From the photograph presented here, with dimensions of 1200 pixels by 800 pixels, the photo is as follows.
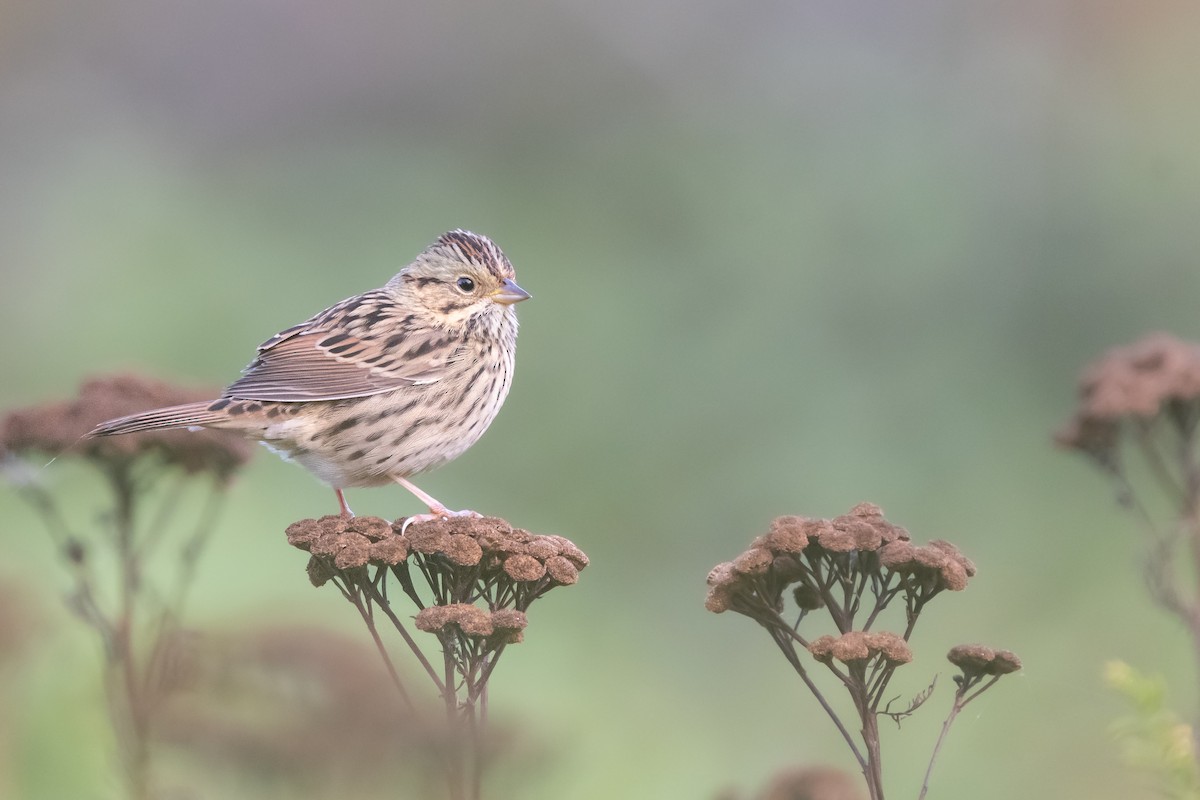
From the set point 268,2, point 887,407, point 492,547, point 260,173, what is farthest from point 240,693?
point 268,2

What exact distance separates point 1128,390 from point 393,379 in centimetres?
268

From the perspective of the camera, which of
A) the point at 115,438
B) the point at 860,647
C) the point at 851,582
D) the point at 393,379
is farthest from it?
the point at 393,379

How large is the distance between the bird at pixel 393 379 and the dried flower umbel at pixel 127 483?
56 centimetres

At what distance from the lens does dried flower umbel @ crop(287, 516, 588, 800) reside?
3023 mm

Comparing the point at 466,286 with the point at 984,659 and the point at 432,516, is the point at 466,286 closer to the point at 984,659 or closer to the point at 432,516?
the point at 432,516

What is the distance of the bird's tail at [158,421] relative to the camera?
3.80 metres

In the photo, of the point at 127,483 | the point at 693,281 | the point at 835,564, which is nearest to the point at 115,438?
the point at 127,483

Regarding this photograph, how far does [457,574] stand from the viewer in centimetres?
342

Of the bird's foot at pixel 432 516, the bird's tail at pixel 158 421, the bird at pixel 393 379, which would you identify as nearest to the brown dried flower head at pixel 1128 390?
the bird's foot at pixel 432 516

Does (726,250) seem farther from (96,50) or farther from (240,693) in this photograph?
(240,693)

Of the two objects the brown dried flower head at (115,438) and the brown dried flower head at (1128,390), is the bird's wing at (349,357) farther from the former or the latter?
the brown dried flower head at (1128,390)

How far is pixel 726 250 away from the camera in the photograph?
1089 centimetres

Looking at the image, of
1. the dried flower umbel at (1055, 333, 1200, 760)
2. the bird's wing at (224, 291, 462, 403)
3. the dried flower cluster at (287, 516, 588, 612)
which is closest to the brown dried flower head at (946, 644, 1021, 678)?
the dried flower umbel at (1055, 333, 1200, 760)

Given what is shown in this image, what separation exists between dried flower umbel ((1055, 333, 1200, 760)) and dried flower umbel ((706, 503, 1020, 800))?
65cm
